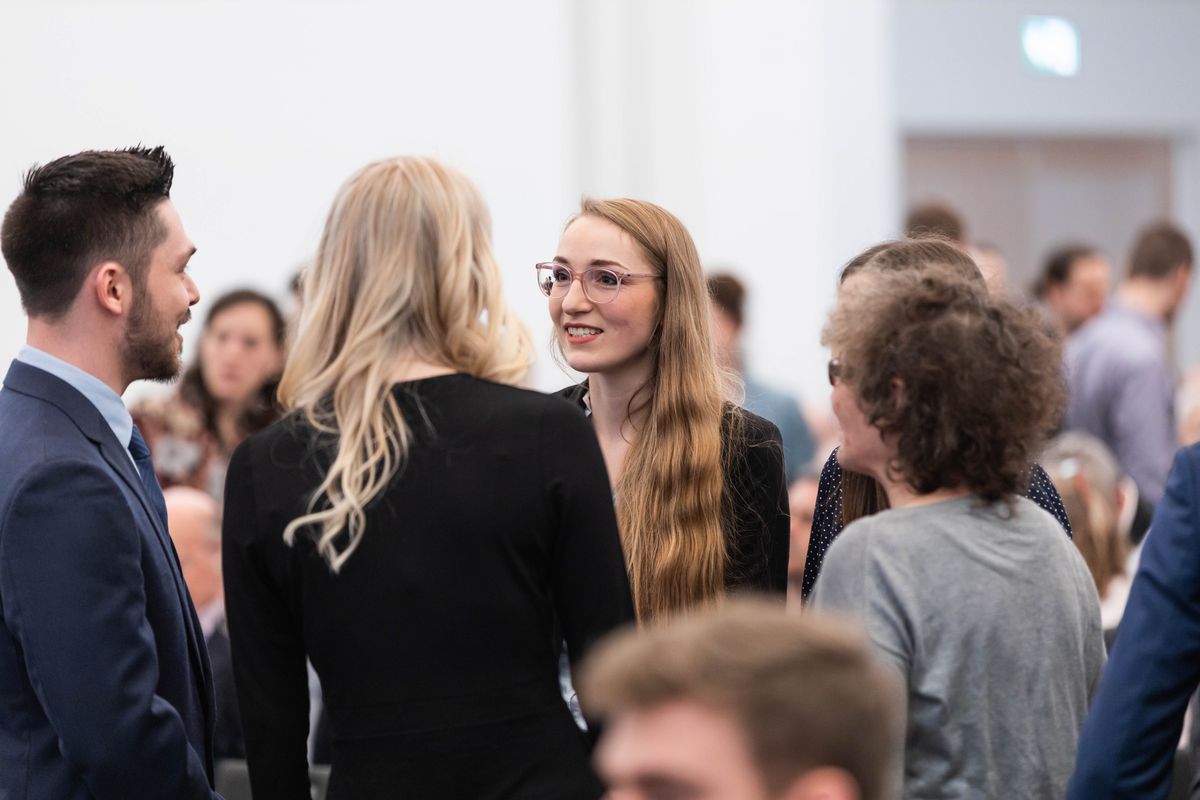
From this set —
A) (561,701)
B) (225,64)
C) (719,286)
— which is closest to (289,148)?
(225,64)

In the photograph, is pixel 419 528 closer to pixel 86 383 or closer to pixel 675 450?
pixel 86 383

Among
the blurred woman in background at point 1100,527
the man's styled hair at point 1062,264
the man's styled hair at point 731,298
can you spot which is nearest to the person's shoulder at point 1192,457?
the blurred woman in background at point 1100,527

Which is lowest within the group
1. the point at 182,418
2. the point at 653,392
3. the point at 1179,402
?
the point at 1179,402

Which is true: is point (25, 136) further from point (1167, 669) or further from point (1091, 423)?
point (1167, 669)

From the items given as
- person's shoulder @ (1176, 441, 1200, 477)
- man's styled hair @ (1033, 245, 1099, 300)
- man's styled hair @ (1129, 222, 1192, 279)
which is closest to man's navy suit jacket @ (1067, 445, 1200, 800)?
person's shoulder @ (1176, 441, 1200, 477)

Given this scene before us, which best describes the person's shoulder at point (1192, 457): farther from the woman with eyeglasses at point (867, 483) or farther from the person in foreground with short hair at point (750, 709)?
the person in foreground with short hair at point (750, 709)

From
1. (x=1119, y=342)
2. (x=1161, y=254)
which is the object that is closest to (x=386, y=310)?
(x=1119, y=342)

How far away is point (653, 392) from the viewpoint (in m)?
2.60

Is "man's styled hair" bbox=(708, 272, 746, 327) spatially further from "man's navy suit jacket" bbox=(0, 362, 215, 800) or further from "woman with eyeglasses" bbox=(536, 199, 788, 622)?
"man's navy suit jacket" bbox=(0, 362, 215, 800)

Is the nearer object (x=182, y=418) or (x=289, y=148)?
(x=182, y=418)

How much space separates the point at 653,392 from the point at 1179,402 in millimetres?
5591

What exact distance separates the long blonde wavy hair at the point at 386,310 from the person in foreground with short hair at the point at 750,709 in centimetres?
64

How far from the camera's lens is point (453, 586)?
180 centimetres

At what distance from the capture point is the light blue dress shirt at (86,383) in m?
2.12
